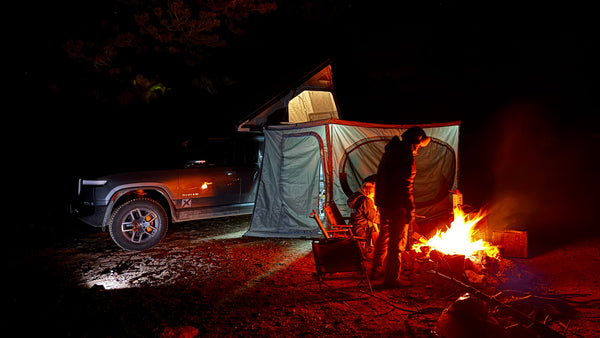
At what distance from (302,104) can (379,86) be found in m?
5.49

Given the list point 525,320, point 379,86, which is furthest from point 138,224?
point 379,86

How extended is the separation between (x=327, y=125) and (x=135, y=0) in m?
7.64

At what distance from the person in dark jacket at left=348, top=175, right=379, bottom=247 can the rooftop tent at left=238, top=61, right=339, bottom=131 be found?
366 cm

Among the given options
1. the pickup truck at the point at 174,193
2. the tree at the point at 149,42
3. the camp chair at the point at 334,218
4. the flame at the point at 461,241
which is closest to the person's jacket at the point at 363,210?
the camp chair at the point at 334,218

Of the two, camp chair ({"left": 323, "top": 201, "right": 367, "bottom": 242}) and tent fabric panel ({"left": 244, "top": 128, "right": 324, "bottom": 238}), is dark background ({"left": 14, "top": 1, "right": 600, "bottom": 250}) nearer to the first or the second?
tent fabric panel ({"left": 244, "top": 128, "right": 324, "bottom": 238})

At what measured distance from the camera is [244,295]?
439 centimetres

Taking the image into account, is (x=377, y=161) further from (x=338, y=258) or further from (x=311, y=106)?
(x=338, y=258)

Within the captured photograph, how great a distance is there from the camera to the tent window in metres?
9.20

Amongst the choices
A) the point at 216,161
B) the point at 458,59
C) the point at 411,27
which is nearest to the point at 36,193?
the point at 216,161

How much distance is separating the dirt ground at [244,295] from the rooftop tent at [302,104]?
3.69 meters

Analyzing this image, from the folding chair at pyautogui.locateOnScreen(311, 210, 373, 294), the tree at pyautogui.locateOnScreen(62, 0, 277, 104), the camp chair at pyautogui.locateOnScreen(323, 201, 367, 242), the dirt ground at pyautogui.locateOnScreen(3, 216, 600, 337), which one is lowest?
the dirt ground at pyautogui.locateOnScreen(3, 216, 600, 337)

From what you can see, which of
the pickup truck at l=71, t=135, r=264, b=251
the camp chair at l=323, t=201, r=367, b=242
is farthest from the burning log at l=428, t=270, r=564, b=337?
the pickup truck at l=71, t=135, r=264, b=251

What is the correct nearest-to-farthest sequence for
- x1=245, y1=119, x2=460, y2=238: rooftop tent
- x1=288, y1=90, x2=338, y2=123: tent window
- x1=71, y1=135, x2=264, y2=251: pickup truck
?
x1=71, y1=135, x2=264, y2=251: pickup truck → x1=245, y1=119, x2=460, y2=238: rooftop tent → x1=288, y1=90, x2=338, y2=123: tent window

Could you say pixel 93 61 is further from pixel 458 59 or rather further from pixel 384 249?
pixel 458 59
